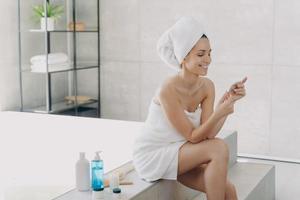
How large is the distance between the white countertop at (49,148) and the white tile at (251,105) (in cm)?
107

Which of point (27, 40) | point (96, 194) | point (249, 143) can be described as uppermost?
point (27, 40)

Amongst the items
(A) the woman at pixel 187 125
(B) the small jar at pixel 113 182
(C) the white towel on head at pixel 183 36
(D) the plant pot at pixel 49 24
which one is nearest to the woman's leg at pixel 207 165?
(A) the woman at pixel 187 125

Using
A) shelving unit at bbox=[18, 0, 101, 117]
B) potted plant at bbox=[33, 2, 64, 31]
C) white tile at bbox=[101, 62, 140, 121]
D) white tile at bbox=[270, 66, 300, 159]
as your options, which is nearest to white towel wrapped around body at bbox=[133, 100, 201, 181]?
white tile at bbox=[270, 66, 300, 159]

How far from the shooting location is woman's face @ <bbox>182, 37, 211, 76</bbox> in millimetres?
2225

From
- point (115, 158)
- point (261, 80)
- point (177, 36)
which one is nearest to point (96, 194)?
point (177, 36)

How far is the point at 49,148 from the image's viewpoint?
10.8 feet

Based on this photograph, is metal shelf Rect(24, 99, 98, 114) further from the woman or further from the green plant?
the woman

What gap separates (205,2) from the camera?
4277 millimetres

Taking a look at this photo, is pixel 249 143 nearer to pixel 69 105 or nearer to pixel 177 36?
pixel 69 105

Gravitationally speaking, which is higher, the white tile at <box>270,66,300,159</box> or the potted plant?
the potted plant

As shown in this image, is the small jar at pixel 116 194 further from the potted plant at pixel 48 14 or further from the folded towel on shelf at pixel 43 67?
the potted plant at pixel 48 14

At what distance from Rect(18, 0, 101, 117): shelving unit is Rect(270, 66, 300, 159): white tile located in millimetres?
1660

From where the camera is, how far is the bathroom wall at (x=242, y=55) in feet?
13.2

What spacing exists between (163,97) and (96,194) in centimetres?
50
